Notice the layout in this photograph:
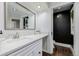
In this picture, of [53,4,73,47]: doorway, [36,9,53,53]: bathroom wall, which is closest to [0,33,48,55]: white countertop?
[36,9,53,53]: bathroom wall

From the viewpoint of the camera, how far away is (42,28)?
285cm

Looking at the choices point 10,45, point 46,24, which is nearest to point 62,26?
point 46,24

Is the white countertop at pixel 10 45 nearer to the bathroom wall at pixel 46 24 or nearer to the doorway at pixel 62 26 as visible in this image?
the bathroom wall at pixel 46 24

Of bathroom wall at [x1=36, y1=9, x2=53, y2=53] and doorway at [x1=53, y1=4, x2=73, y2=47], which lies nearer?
bathroom wall at [x1=36, y1=9, x2=53, y2=53]

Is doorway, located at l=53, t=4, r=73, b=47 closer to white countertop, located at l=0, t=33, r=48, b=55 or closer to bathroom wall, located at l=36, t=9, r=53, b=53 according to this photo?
bathroom wall, located at l=36, t=9, r=53, b=53

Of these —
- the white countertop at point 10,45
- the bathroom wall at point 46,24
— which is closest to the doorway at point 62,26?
the bathroom wall at point 46,24

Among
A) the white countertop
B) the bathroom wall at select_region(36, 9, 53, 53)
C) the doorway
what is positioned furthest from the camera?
the doorway

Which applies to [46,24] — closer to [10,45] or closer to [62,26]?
[62,26]

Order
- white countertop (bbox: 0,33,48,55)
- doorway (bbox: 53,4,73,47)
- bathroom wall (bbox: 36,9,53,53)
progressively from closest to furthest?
white countertop (bbox: 0,33,48,55) < bathroom wall (bbox: 36,9,53,53) < doorway (bbox: 53,4,73,47)

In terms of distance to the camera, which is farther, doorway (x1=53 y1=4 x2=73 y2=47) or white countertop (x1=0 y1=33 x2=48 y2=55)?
doorway (x1=53 y1=4 x2=73 y2=47)

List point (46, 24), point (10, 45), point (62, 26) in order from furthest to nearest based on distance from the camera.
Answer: point (62, 26) < point (46, 24) < point (10, 45)

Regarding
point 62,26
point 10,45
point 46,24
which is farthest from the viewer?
point 62,26

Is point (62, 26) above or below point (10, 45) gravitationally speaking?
above

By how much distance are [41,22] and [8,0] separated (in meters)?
1.62
